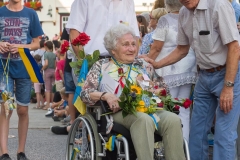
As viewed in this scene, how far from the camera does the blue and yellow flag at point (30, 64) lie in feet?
23.0

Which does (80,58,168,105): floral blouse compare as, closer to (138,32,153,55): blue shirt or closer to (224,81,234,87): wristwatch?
(224,81,234,87): wristwatch

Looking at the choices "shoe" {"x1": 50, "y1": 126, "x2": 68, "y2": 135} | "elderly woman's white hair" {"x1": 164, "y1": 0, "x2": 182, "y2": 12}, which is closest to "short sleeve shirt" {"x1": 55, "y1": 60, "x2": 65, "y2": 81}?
"shoe" {"x1": 50, "y1": 126, "x2": 68, "y2": 135}

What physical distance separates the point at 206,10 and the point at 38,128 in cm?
661

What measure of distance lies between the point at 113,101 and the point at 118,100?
0.14ft

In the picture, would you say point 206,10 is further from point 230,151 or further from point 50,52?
point 50,52

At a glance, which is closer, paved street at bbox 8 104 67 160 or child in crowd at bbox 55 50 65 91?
paved street at bbox 8 104 67 160

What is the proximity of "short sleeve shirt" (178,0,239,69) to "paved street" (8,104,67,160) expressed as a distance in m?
2.87

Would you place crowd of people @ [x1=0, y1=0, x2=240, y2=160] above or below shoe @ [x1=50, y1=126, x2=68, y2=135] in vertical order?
above

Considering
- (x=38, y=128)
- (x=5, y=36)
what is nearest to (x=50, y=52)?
(x=38, y=128)

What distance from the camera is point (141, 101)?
515cm

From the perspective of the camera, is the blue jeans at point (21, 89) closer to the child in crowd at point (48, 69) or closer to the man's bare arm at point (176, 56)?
the man's bare arm at point (176, 56)

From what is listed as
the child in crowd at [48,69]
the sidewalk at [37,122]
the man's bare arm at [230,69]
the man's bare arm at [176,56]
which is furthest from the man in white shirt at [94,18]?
the child in crowd at [48,69]

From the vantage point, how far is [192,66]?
7.00m

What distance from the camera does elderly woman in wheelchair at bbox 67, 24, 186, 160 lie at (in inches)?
197
